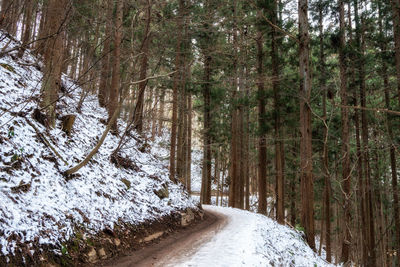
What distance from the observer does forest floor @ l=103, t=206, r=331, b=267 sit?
491 centimetres

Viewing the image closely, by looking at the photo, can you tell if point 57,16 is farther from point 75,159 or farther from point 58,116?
point 75,159

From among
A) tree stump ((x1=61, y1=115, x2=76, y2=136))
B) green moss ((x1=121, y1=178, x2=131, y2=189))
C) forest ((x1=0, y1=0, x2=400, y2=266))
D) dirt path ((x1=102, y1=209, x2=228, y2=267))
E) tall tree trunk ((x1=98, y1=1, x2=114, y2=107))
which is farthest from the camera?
forest ((x1=0, y1=0, x2=400, y2=266))

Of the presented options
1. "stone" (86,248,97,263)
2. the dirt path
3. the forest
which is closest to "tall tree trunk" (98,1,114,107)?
the forest

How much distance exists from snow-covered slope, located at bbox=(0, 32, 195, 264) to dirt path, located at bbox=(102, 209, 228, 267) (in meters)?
0.75

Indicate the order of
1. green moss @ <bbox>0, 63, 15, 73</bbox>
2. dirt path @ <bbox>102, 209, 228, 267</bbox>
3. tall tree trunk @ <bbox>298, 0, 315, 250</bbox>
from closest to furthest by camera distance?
dirt path @ <bbox>102, 209, 228, 267</bbox>, green moss @ <bbox>0, 63, 15, 73</bbox>, tall tree trunk @ <bbox>298, 0, 315, 250</bbox>

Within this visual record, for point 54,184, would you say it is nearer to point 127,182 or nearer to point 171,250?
point 127,182

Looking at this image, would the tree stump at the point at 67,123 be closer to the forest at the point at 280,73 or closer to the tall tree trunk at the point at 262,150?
the forest at the point at 280,73

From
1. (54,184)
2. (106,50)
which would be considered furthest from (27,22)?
(54,184)

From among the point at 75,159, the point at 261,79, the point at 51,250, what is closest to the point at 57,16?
the point at 75,159

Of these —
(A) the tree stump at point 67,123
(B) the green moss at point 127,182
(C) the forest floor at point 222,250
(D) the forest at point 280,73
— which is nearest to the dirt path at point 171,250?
(C) the forest floor at point 222,250

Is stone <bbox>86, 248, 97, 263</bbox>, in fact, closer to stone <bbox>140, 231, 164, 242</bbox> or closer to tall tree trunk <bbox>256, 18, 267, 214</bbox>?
stone <bbox>140, 231, 164, 242</bbox>

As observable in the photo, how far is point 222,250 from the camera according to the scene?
5.67 metres

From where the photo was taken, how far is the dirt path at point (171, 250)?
4780 millimetres

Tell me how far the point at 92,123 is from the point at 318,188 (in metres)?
17.7
